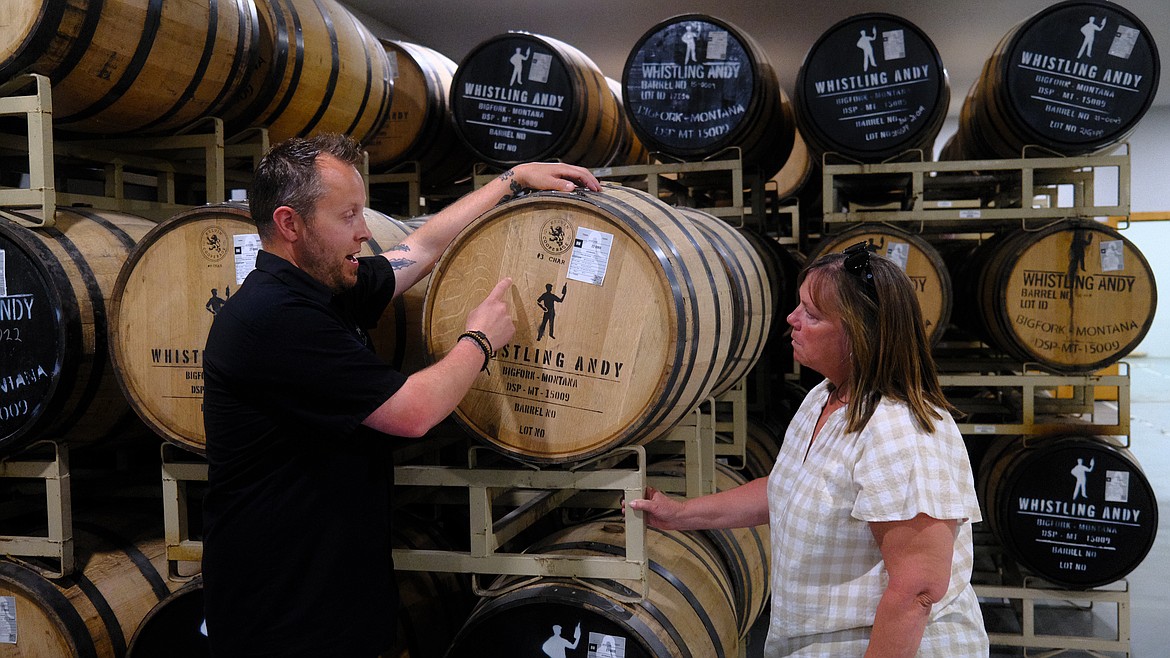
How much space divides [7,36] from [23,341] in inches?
32.1

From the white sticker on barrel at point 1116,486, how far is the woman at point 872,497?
9.47ft

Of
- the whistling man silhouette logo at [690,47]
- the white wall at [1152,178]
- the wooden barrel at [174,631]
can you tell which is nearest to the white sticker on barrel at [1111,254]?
the whistling man silhouette logo at [690,47]

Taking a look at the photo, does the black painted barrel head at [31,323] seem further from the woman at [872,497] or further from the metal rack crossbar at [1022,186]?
the metal rack crossbar at [1022,186]

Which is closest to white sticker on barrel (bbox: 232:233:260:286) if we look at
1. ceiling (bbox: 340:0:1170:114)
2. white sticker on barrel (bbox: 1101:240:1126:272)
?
white sticker on barrel (bbox: 1101:240:1126:272)

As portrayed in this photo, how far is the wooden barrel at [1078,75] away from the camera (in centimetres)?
427

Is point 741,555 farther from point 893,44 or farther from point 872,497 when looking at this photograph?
point 893,44

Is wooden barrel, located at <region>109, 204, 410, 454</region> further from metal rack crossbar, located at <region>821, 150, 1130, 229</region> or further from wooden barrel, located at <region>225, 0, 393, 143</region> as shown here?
metal rack crossbar, located at <region>821, 150, 1130, 229</region>

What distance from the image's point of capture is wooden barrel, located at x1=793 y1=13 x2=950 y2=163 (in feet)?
14.3

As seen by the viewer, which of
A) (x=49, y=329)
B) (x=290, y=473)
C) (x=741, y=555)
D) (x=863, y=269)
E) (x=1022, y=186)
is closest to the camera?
(x=863, y=269)

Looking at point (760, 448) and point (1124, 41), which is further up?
point (1124, 41)

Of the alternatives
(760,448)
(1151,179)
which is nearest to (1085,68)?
(760,448)

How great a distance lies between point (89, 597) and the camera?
105 inches

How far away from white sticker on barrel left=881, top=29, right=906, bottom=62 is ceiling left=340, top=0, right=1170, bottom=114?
13.4 ft

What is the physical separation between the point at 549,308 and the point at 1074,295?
318 cm
